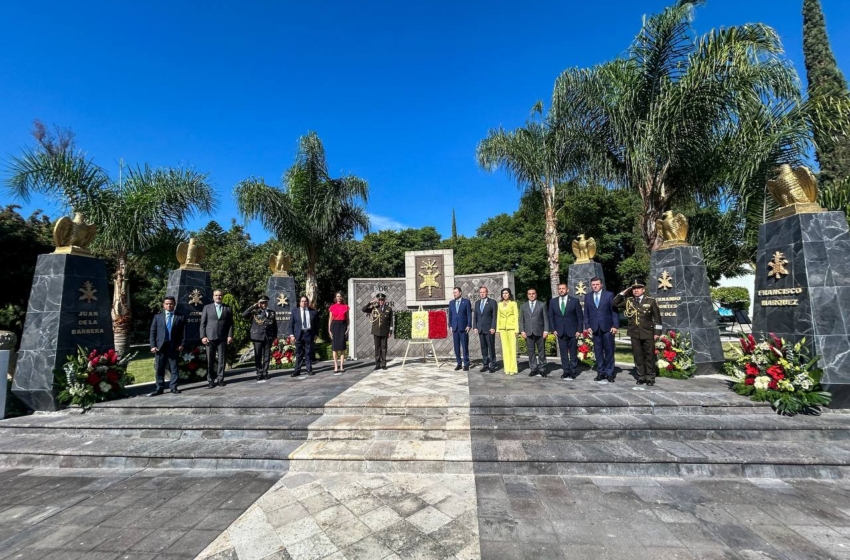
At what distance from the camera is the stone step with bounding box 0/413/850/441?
14.5ft

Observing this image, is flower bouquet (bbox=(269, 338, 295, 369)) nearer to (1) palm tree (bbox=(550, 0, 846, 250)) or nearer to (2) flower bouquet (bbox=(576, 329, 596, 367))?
(2) flower bouquet (bbox=(576, 329, 596, 367))

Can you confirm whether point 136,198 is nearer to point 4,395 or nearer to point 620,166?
point 4,395

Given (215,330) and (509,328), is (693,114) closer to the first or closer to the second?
(509,328)

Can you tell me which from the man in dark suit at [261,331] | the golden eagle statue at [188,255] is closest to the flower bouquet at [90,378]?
the man in dark suit at [261,331]

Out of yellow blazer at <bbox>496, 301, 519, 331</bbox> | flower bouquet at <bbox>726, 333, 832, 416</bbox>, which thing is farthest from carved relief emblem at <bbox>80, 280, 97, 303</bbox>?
flower bouquet at <bbox>726, 333, 832, 416</bbox>

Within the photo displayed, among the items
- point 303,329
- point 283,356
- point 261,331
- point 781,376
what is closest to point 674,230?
point 781,376

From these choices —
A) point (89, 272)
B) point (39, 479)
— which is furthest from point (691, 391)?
point (89, 272)

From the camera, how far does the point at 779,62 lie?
7703 millimetres

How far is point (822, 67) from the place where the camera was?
1252 centimetres

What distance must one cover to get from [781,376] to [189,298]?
455 inches

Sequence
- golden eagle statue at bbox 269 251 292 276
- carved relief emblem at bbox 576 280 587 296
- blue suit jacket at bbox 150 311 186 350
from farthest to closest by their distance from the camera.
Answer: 1. golden eagle statue at bbox 269 251 292 276
2. carved relief emblem at bbox 576 280 587 296
3. blue suit jacket at bbox 150 311 186 350

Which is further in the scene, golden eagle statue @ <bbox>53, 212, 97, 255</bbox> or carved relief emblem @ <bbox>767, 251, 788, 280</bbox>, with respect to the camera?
golden eagle statue @ <bbox>53, 212, 97, 255</bbox>

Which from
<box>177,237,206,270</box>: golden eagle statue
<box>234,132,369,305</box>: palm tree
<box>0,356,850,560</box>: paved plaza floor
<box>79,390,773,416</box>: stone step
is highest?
<box>234,132,369,305</box>: palm tree

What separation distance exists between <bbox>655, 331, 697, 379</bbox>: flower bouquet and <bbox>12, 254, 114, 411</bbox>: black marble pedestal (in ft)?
36.1
